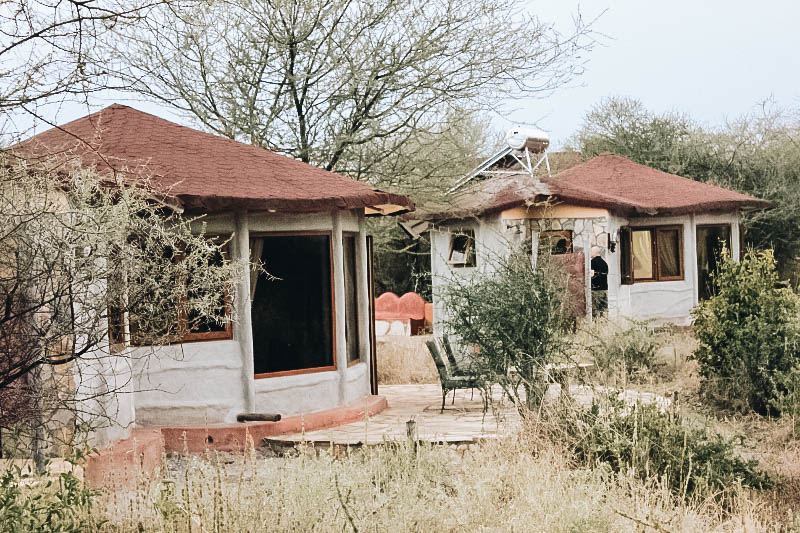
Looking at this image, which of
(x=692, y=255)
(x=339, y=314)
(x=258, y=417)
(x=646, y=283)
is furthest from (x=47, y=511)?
(x=692, y=255)

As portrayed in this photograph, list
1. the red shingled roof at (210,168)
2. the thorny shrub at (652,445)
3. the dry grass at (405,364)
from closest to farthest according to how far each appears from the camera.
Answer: the thorny shrub at (652,445) < the red shingled roof at (210,168) < the dry grass at (405,364)

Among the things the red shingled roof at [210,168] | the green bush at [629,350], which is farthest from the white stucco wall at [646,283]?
the red shingled roof at [210,168]

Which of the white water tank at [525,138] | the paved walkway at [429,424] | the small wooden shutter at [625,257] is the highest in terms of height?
the white water tank at [525,138]

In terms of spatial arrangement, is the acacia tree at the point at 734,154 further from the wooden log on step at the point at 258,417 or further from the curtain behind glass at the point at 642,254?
the wooden log on step at the point at 258,417

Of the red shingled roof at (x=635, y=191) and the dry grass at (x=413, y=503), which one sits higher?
the red shingled roof at (x=635, y=191)

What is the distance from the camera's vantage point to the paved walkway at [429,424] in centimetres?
929

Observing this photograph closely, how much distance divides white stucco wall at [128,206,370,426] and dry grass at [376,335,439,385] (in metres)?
4.17

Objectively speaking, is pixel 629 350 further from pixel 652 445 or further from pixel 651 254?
pixel 651 254

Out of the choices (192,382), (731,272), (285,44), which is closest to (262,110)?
(285,44)

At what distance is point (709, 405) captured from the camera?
1157 cm

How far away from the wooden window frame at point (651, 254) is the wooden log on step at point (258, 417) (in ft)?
36.8

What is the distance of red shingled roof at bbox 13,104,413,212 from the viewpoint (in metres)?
9.80

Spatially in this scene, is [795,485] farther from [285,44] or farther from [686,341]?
[285,44]

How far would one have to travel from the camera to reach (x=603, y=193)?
19922 mm
